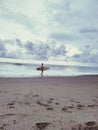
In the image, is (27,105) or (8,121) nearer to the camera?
(8,121)

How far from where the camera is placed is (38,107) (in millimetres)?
4730

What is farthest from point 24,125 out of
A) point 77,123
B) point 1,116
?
point 77,123

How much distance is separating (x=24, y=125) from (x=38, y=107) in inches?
55.7

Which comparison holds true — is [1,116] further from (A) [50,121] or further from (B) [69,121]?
(B) [69,121]

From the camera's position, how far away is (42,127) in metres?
3.28

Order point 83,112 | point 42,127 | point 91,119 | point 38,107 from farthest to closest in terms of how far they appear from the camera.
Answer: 1. point 38,107
2. point 83,112
3. point 91,119
4. point 42,127

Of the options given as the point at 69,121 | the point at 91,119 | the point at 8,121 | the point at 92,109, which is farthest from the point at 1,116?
the point at 92,109

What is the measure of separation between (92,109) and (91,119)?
3.27 feet

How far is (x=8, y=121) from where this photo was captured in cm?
348

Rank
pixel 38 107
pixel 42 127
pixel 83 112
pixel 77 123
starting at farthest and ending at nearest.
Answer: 1. pixel 38 107
2. pixel 83 112
3. pixel 77 123
4. pixel 42 127

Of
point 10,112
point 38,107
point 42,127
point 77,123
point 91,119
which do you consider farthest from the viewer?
point 38,107

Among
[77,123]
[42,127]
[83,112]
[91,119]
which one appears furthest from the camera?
[83,112]

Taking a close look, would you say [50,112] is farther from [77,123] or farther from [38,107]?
[77,123]

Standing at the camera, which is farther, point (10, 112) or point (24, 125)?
point (10, 112)
